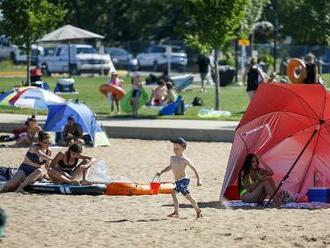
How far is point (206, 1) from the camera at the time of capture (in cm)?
2786

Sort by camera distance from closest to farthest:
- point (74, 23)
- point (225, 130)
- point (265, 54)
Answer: point (225, 130) < point (265, 54) < point (74, 23)

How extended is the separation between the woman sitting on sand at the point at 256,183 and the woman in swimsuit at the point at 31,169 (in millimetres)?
3170

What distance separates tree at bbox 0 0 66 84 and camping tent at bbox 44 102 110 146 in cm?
1022

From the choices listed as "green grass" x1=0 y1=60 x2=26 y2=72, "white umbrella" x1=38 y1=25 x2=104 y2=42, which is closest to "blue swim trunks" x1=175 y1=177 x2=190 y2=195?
"white umbrella" x1=38 y1=25 x2=104 y2=42

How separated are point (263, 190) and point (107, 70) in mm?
40449

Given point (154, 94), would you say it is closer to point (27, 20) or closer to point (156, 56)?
point (27, 20)

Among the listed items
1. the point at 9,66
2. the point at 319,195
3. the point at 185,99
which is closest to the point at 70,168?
the point at 319,195

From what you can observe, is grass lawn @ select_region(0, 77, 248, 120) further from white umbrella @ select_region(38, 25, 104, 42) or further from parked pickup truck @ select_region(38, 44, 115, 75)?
parked pickup truck @ select_region(38, 44, 115, 75)

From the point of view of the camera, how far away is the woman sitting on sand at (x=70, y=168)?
15.3 m

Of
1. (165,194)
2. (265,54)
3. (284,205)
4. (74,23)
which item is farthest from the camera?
(74,23)

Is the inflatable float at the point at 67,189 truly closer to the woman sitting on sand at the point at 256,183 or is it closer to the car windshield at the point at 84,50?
the woman sitting on sand at the point at 256,183

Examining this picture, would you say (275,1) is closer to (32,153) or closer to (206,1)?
(206,1)

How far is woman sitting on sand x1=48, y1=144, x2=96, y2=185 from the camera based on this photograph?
1528 cm

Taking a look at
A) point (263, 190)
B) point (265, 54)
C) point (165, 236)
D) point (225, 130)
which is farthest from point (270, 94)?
point (265, 54)
